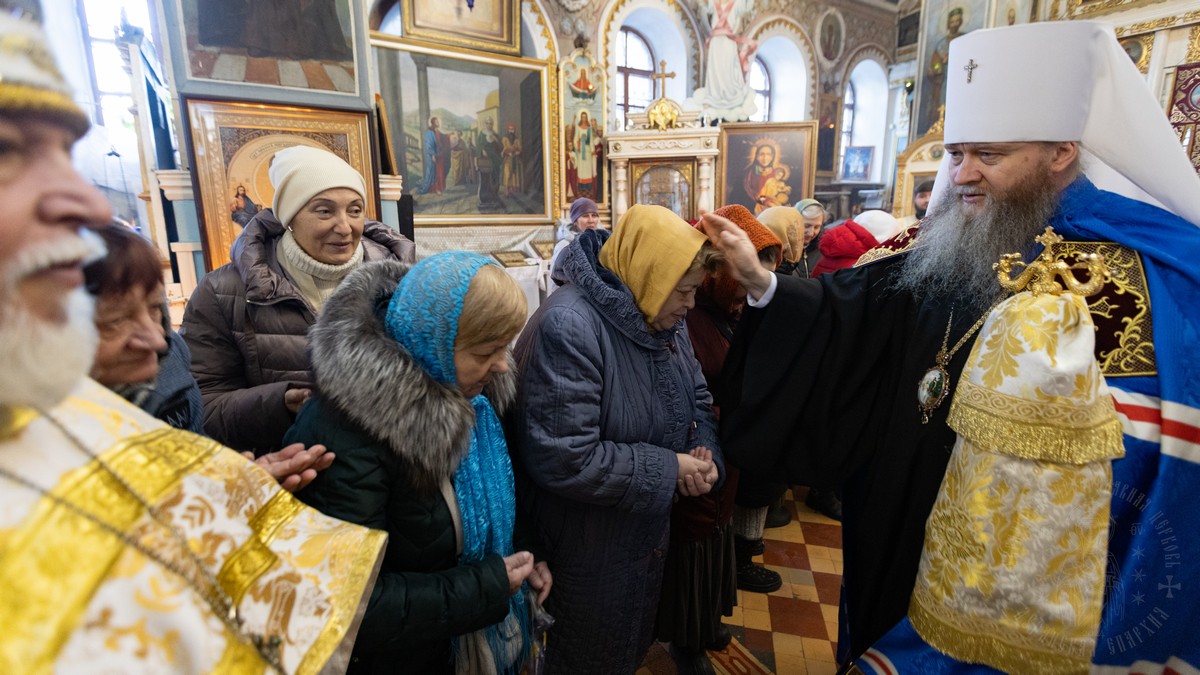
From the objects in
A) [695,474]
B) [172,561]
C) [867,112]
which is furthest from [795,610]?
[867,112]

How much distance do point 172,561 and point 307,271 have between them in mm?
1652

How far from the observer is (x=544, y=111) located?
35.3ft

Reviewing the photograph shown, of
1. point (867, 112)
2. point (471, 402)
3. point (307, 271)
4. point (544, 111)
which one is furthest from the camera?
point (867, 112)

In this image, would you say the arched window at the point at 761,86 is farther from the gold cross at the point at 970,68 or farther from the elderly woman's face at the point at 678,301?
the elderly woman's face at the point at 678,301

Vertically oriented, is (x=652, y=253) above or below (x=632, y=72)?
below

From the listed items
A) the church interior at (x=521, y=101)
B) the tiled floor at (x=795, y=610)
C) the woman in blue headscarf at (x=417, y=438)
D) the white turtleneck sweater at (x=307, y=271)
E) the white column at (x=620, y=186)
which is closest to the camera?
the woman in blue headscarf at (x=417, y=438)

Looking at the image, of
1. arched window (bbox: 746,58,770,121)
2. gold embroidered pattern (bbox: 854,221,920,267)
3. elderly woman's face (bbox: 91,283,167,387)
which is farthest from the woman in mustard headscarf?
arched window (bbox: 746,58,770,121)

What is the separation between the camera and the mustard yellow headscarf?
1692mm

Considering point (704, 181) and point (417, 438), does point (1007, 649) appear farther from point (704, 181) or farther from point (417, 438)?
point (704, 181)

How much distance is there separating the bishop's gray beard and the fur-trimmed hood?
141 centimetres

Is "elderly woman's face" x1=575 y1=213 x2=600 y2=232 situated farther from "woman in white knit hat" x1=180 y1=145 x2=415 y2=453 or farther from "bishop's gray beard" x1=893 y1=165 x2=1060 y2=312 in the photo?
"bishop's gray beard" x1=893 y1=165 x2=1060 y2=312

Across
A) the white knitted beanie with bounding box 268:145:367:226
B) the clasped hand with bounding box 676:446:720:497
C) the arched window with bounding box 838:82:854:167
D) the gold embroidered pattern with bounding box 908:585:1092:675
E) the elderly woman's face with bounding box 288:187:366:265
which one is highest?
the arched window with bounding box 838:82:854:167

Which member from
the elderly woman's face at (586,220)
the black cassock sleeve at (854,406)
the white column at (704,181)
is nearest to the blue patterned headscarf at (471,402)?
the black cassock sleeve at (854,406)

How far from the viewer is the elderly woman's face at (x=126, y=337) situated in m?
0.57
